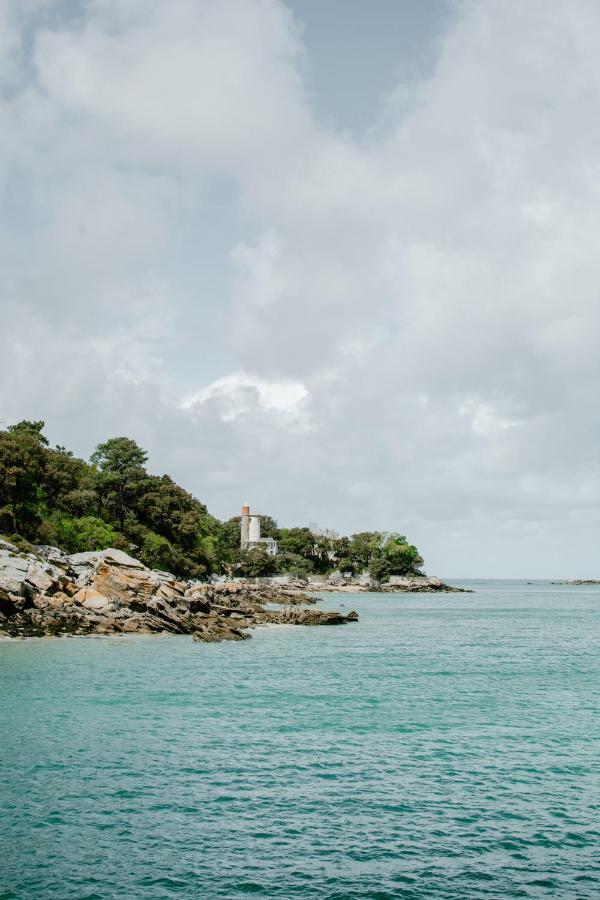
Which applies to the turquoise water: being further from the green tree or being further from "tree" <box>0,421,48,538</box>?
the green tree

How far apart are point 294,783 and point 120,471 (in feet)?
319

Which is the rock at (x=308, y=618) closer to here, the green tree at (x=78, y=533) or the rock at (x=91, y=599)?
the rock at (x=91, y=599)

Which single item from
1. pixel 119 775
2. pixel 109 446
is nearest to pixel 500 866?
pixel 119 775

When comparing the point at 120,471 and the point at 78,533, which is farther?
the point at 120,471

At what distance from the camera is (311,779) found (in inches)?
756

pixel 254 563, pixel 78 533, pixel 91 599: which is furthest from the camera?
pixel 254 563

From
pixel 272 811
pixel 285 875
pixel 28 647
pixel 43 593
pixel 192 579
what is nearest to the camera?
pixel 285 875

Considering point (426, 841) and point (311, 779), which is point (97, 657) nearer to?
point (311, 779)

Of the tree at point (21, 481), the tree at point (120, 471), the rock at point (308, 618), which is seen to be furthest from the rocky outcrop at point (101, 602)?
the tree at point (120, 471)

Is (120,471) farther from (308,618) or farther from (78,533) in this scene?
(308,618)

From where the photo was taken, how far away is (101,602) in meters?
60.6

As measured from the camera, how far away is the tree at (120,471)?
111188mm

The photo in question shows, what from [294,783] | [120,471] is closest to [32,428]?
[120,471]

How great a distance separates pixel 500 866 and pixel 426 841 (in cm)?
175
